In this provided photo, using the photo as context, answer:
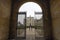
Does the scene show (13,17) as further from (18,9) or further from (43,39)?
(43,39)

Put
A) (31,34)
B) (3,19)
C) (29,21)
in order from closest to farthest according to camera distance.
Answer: (3,19)
(31,34)
(29,21)

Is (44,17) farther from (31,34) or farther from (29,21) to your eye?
(31,34)

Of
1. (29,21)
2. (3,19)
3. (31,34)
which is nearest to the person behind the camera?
(3,19)

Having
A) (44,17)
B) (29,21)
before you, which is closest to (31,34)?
(29,21)

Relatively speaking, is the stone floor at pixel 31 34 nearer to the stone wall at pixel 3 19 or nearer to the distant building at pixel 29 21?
the distant building at pixel 29 21

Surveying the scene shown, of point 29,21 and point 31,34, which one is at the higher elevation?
point 29,21

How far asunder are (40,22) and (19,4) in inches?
42.7

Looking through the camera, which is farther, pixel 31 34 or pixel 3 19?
pixel 31 34

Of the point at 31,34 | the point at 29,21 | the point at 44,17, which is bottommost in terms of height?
the point at 31,34

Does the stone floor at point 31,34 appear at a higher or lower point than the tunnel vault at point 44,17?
lower

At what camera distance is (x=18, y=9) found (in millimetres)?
3855

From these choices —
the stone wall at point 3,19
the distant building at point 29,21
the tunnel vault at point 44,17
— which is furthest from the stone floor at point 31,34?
the stone wall at point 3,19

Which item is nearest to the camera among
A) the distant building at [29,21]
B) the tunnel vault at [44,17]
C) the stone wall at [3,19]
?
the stone wall at [3,19]

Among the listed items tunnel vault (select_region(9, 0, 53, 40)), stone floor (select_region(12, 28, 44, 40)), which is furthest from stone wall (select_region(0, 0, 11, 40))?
stone floor (select_region(12, 28, 44, 40))
